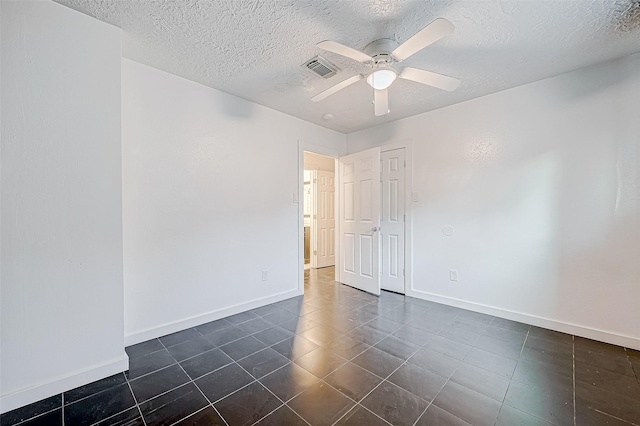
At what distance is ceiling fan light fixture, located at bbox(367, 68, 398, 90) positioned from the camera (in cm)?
204

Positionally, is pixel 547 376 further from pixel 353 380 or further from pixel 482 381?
pixel 353 380

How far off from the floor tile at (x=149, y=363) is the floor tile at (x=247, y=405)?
2.34ft

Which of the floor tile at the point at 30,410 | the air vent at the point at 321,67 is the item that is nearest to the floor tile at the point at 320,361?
the floor tile at the point at 30,410

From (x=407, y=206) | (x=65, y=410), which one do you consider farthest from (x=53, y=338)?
(x=407, y=206)

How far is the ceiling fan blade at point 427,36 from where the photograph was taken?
4.65 feet

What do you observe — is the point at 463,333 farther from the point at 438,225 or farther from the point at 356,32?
the point at 356,32

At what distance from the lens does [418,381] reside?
5.84ft

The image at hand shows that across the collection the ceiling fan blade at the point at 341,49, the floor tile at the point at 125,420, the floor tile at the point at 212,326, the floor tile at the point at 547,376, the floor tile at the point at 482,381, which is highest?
the ceiling fan blade at the point at 341,49

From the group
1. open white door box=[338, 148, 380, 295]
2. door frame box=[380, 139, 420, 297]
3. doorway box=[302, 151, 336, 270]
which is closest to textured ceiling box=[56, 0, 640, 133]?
door frame box=[380, 139, 420, 297]

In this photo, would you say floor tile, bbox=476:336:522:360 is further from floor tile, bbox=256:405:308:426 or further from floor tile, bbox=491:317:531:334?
floor tile, bbox=256:405:308:426

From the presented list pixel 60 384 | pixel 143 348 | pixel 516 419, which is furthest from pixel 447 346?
pixel 60 384

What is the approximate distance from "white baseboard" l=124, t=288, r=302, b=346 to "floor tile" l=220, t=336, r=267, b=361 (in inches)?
23.5

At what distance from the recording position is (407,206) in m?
3.67

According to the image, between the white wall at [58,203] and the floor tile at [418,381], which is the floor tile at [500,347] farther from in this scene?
the white wall at [58,203]
